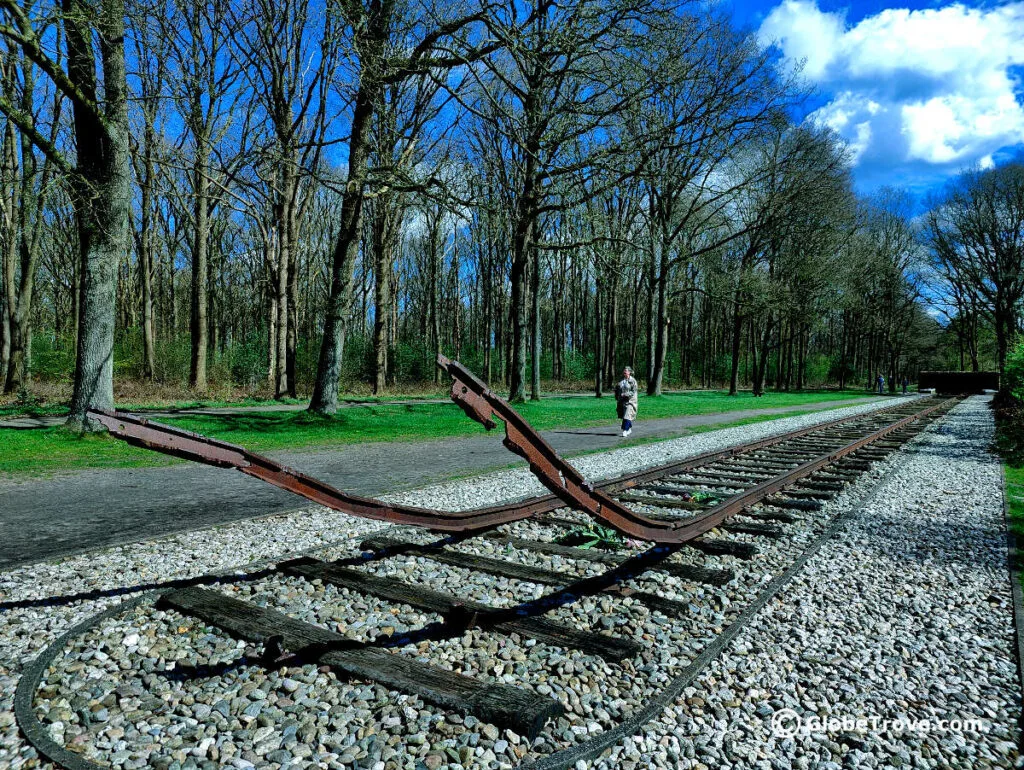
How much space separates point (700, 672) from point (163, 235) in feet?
125

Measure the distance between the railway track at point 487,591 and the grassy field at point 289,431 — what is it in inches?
272

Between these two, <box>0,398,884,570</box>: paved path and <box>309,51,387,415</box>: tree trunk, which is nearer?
<box>0,398,884,570</box>: paved path

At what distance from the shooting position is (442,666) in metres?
3.06

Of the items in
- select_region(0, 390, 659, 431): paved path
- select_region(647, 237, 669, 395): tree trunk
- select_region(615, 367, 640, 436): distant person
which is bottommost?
select_region(0, 390, 659, 431): paved path

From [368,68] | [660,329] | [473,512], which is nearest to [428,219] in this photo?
[660,329]

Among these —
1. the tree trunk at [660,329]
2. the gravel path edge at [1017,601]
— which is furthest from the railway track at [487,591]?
the tree trunk at [660,329]

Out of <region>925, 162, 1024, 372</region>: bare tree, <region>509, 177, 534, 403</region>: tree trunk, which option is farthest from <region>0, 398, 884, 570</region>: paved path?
<region>925, 162, 1024, 372</region>: bare tree

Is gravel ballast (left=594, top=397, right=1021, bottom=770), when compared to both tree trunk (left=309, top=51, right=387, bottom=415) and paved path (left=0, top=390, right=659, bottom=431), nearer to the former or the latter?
paved path (left=0, top=390, right=659, bottom=431)

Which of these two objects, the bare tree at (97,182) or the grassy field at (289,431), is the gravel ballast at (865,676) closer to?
the grassy field at (289,431)

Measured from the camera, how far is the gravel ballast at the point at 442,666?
2.39 m

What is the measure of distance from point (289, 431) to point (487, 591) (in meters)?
11.3

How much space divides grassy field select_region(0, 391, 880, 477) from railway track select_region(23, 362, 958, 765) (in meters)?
6.91

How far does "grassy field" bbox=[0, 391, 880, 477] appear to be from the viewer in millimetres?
9851

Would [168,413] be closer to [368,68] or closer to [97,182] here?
[97,182]
